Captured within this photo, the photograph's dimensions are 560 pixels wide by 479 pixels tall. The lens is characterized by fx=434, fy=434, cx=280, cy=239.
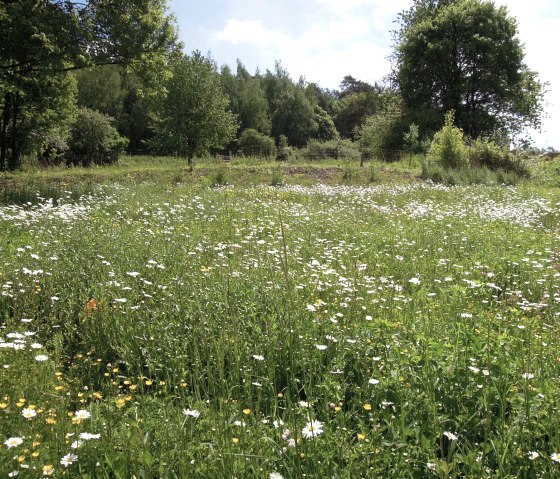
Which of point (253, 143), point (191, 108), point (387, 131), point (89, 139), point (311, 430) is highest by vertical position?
point (191, 108)

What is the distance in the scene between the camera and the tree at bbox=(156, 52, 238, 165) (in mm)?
28547

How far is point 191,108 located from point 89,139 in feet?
47.3

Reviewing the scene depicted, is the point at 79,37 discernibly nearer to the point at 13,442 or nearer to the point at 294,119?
the point at 13,442

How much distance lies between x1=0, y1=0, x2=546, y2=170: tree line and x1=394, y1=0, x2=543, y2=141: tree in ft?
0.29

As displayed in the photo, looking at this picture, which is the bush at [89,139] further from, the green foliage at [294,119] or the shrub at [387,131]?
the green foliage at [294,119]

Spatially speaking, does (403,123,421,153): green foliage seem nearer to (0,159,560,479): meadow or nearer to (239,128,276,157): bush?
(239,128,276,157): bush

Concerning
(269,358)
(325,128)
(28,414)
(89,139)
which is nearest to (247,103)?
(325,128)

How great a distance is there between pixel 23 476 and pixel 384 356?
6.89 feet

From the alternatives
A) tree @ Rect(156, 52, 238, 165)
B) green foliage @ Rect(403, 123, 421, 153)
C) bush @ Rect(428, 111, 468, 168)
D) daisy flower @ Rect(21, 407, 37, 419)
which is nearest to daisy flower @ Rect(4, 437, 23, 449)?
daisy flower @ Rect(21, 407, 37, 419)

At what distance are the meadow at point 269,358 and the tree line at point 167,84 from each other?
9089 millimetres

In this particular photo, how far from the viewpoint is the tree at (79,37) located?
12.7 m

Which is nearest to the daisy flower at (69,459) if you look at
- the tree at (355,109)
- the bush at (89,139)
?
the bush at (89,139)

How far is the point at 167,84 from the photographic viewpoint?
2734 centimetres

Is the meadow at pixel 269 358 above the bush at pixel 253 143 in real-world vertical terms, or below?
below
